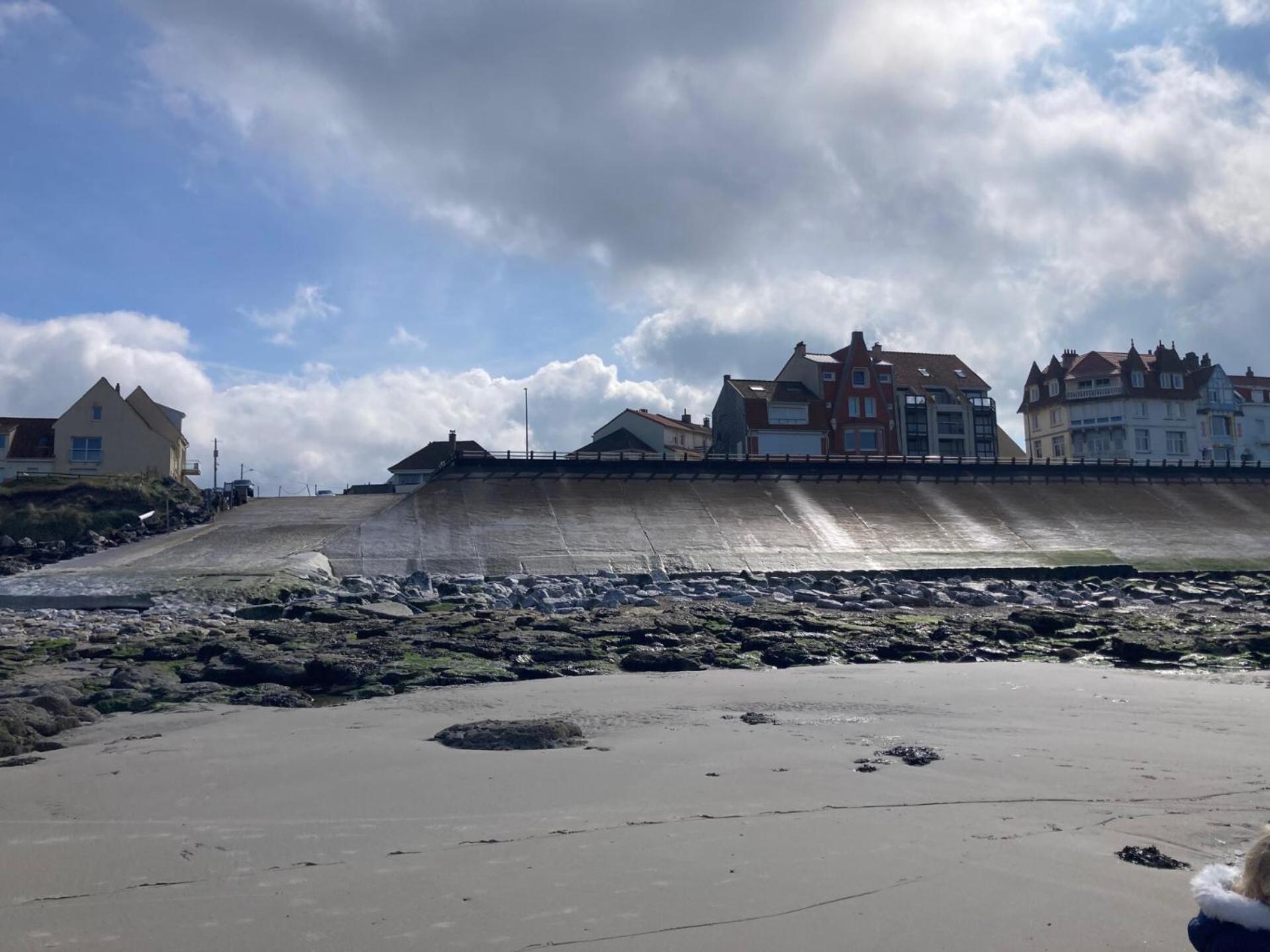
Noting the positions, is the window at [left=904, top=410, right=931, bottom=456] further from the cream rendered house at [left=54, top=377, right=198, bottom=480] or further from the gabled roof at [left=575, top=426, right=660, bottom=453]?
the cream rendered house at [left=54, top=377, right=198, bottom=480]

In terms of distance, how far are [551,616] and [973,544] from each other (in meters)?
29.6

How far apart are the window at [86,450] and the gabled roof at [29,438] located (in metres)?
2.73

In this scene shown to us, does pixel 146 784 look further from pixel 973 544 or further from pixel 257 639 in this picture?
pixel 973 544

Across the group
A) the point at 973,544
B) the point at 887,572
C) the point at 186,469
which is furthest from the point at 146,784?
the point at 186,469

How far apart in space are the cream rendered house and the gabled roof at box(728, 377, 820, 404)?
40.7 m

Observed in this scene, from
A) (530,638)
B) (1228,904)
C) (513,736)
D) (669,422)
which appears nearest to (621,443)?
(669,422)

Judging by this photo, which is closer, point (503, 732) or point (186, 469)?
point (503, 732)

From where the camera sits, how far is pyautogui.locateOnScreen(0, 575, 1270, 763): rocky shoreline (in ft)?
45.0

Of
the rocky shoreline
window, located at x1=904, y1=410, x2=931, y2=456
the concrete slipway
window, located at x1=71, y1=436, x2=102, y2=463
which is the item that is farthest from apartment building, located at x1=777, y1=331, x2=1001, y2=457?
window, located at x1=71, y1=436, x2=102, y2=463

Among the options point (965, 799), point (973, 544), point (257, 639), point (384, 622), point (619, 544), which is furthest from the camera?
point (973, 544)

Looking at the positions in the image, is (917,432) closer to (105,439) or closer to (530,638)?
(105,439)

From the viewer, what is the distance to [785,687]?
14.0 meters

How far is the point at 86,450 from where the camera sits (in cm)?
6266

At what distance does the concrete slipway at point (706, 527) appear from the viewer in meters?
39.8
